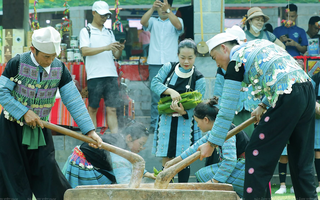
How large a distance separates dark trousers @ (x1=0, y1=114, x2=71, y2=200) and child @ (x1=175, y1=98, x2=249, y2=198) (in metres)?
1.26

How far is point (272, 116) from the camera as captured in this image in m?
3.46

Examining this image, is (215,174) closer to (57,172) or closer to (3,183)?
(57,172)

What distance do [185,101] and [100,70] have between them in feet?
5.42

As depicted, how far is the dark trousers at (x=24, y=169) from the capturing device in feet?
13.0

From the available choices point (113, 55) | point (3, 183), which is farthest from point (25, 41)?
point (3, 183)

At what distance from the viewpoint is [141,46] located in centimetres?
898

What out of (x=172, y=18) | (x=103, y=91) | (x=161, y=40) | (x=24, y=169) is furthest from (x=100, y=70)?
(x=24, y=169)

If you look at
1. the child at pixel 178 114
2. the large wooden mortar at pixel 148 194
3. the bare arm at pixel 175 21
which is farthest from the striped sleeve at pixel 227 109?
the bare arm at pixel 175 21

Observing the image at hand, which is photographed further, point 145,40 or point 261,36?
point 145,40

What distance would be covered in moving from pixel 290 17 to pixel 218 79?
3.22 metres

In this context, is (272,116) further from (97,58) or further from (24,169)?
(97,58)

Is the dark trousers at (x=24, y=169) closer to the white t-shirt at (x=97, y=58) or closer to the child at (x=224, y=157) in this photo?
the child at (x=224, y=157)

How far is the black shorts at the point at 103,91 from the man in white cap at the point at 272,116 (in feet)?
9.84

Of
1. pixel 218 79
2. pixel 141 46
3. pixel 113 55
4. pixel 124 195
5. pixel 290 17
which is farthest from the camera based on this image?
pixel 141 46
